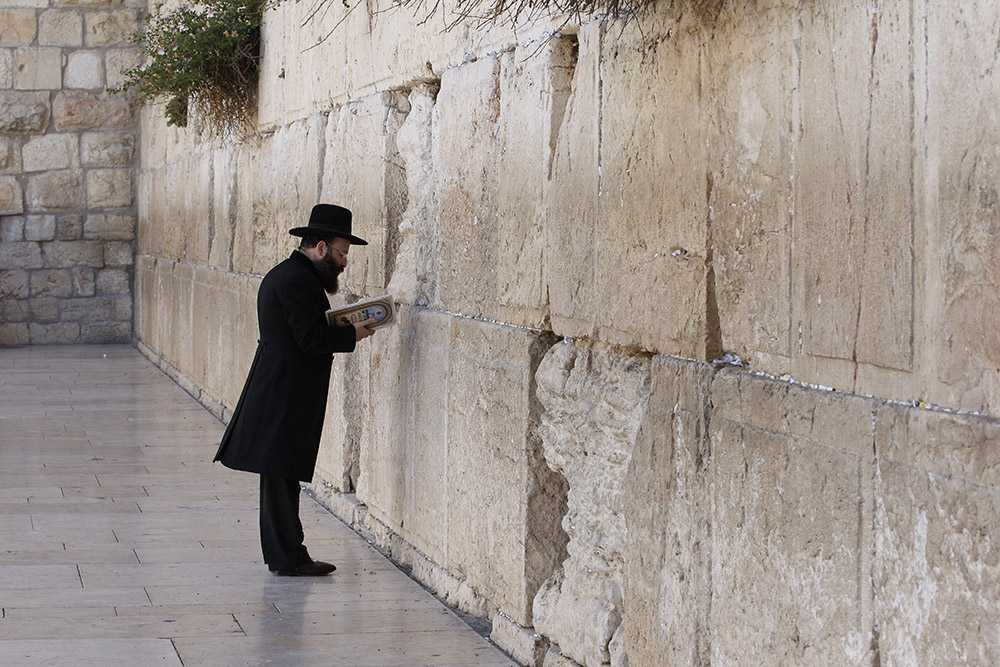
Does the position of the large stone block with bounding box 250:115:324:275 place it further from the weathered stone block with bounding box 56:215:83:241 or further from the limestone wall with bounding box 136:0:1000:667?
the weathered stone block with bounding box 56:215:83:241

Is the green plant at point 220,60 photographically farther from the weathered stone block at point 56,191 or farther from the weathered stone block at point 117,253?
the weathered stone block at point 117,253

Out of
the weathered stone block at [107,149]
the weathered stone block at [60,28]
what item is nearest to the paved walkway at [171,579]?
the weathered stone block at [107,149]

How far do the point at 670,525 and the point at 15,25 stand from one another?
14903 millimetres

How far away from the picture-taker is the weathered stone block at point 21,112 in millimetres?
16312

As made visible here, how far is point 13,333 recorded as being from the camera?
1648 cm

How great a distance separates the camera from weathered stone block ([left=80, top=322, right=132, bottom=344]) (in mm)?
16922

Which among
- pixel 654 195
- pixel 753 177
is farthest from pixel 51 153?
pixel 753 177

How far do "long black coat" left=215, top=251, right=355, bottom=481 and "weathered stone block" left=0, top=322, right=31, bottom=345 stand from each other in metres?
11.7

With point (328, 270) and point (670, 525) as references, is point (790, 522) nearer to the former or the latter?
point (670, 525)

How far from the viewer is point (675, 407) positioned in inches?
136

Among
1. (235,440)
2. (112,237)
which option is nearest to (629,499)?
(235,440)

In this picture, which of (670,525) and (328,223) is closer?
(670,525)

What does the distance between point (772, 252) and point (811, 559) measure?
675 millimetres

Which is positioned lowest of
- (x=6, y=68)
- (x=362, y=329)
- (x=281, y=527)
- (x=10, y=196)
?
(x=281, y=527)
